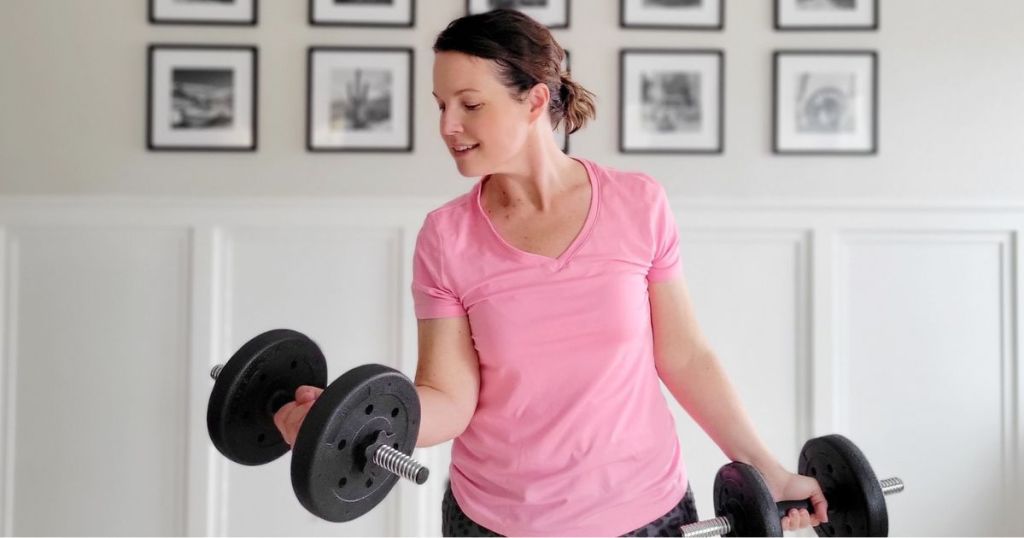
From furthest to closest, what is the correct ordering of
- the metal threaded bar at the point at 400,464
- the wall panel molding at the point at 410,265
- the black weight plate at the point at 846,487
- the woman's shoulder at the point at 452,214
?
the wall panel molding at the point at 410,265, the woman's shoulder at the point at 452,214, the black weight plate at the point at 846,487, the metal threaded bar at the point at 400,464

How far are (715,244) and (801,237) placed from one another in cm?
22

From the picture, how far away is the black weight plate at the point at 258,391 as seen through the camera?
3.42ft

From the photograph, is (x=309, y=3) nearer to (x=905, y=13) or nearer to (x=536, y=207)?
(x=536, y=207)

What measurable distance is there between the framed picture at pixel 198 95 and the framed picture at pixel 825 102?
137 cm

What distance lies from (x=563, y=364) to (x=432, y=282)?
0.21 m

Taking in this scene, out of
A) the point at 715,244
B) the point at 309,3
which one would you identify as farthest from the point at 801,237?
the point at 309,3

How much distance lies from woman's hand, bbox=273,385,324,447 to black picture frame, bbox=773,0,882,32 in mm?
1572

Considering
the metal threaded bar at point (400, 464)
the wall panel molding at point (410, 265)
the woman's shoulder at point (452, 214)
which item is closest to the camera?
the metal threaded bar at point (400, 464)

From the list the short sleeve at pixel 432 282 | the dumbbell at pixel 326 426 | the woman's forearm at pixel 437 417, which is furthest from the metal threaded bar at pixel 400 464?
the short sleeve at pixel 432 282

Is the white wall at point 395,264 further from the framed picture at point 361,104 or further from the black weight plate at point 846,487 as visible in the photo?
the black weight plate at point 846,487

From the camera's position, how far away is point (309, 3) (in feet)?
6.59

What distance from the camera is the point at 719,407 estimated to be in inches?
43.2

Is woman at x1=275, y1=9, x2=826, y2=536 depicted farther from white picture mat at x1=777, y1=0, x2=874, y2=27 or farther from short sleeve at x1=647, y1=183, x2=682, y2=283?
Answer: white picture mat at x1=777, y1=0, x2=874, y2=27

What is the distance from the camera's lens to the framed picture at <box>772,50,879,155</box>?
2.02m
